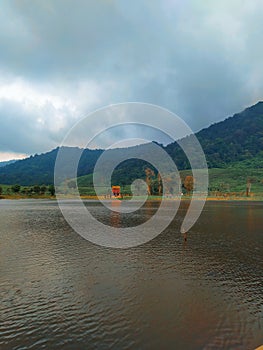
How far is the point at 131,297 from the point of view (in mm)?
14547

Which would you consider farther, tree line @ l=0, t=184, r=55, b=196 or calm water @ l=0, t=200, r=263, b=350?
tree line @ l=0, t=184, r=55, b=196

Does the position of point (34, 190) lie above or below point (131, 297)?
above

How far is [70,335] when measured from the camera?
10.9 m

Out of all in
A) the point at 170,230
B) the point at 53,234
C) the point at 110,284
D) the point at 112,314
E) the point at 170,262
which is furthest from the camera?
the point at 170,230

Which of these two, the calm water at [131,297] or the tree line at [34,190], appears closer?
the calm water at [131,297]

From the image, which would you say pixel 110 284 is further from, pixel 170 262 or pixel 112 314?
pixel 170 262

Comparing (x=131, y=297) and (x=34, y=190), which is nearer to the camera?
(x=131, y=297)

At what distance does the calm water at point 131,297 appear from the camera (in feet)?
35.0

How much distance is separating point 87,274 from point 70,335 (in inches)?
290

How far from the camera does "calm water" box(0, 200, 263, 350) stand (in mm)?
10672

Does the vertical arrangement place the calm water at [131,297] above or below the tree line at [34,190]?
below

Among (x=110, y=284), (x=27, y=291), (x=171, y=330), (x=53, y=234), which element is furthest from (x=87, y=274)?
(x=53, y=234)

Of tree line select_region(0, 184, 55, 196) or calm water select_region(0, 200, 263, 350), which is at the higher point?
tree line select_region(0, 184, 55, 196)

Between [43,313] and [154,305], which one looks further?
[154,305]
